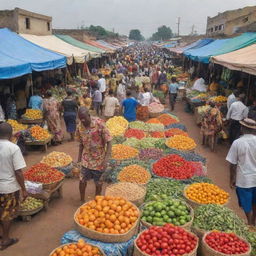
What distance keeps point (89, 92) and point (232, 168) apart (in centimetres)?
1111

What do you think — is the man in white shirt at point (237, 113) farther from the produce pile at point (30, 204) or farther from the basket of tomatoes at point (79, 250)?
the basket of tomatoes at point (79, 250)

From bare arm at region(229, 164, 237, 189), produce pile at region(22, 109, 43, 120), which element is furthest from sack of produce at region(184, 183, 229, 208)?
produce pile at region(22, 109, 43, 120)

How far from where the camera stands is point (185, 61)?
3059 centimetres

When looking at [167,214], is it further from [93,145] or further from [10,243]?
[10,243]

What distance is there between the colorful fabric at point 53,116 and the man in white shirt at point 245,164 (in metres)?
5.91

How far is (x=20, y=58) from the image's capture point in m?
9.18

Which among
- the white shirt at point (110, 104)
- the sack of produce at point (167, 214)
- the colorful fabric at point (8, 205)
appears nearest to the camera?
the sack of produce at point (167, 214)

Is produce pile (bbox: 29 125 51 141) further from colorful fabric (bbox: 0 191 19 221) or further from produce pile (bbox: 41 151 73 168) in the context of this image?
colorful fabric (bbox: 0 191 19 221)

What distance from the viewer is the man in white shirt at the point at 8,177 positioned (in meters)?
3.97

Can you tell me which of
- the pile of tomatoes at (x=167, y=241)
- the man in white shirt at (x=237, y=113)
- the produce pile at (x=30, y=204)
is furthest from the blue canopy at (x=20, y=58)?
the man in white shirt at (x=237, y=113)

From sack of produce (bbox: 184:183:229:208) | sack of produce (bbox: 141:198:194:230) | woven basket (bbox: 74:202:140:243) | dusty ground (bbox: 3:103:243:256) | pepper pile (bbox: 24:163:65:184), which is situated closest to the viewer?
woven basket (bbox: 74:202:140:243)

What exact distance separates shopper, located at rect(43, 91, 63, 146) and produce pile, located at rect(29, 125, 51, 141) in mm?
281

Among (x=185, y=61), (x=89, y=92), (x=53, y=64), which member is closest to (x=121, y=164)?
(x=53, y=64)

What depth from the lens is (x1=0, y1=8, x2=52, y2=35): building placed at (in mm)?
13695
